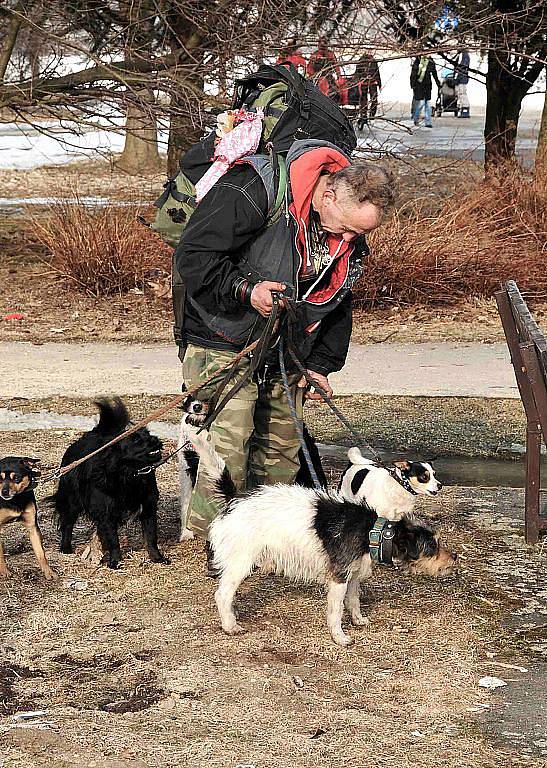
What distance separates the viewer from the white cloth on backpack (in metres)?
4.82

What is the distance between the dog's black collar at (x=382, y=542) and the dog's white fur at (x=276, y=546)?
9 cm

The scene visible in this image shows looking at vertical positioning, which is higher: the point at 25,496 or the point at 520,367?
the point at 520,367

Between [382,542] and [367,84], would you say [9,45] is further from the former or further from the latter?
[382,542]

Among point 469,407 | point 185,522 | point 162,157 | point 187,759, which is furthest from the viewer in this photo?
point 162,157

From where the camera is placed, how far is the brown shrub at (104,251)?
12484mm

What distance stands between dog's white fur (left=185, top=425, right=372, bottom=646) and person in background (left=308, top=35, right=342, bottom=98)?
778 centimetres

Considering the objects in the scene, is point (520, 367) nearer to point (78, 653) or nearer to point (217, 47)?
point (78, 653)

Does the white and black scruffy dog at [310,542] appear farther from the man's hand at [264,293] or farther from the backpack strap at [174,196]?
the backpack strap at [174,196]

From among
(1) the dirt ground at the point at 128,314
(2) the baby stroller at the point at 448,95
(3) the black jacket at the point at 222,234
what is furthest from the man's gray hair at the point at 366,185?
(2) the baby stroller at the point at 448,95

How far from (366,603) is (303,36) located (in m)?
8.12

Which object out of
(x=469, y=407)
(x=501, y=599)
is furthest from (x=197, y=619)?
(x=469, y=407)

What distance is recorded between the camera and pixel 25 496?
17.0ft

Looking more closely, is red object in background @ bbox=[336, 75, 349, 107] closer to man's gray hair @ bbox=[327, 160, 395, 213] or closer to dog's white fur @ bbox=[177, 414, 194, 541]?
dog's white fur @ bbox=[177, 414, 194, 541]

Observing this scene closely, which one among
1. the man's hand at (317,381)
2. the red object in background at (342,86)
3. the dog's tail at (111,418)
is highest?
the red object in background at (342,86)
